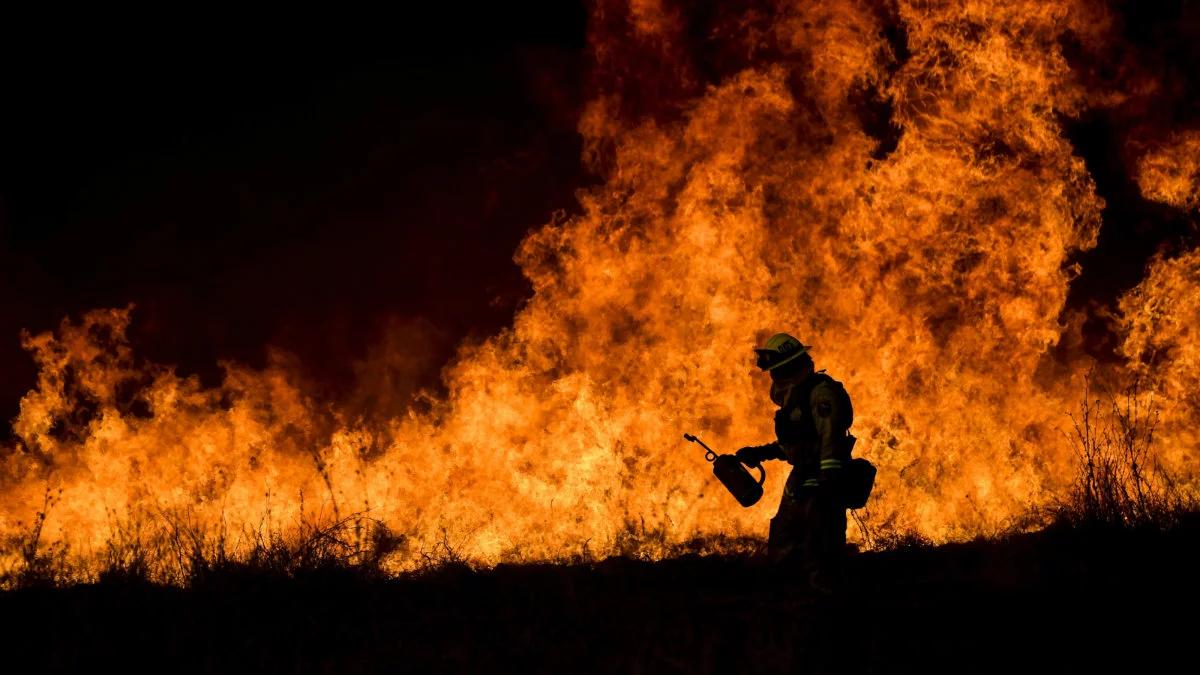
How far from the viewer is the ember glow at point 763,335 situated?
1068 cm

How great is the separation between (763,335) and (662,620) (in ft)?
18.6

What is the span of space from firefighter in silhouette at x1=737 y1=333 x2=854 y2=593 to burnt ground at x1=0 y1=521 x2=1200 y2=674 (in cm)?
34

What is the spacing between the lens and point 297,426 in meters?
12.5

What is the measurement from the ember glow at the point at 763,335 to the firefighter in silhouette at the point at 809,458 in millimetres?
3011

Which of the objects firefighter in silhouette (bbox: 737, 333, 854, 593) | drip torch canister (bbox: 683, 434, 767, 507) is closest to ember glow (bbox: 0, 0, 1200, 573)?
drip torch canister (bbox: 683, 434, 767, 507)

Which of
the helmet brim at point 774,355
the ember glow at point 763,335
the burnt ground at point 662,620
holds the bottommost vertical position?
the burnt ground at point 662,620

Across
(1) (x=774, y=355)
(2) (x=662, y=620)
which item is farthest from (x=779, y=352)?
(2) (x=662, y=620)

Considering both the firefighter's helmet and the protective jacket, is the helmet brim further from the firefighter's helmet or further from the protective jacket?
the protective jacket

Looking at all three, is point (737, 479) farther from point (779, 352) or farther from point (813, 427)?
point (779, 352)

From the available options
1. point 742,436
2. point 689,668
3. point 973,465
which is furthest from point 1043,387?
point 689,668

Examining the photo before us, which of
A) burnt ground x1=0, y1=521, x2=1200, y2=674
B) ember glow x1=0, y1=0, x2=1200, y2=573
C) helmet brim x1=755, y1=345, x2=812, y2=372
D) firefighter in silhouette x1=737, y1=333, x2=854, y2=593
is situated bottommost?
burnt ground x1=0, y1=521, x2=1200, y2=674

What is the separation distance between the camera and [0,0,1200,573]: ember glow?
1068cm

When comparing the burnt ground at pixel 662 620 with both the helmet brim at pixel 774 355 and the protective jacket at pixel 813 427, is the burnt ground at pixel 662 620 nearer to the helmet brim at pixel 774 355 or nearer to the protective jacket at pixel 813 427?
the protective jacket at pixel 813 427

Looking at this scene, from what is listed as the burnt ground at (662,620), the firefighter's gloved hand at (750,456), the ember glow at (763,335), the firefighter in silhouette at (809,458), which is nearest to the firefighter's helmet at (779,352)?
the firefighter in silhouette at (809,458)
